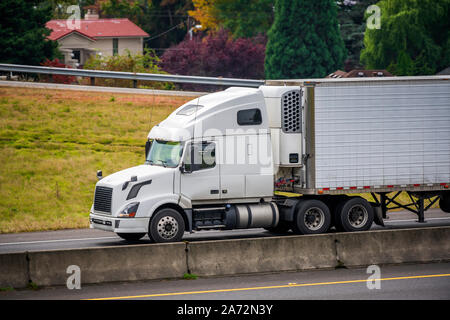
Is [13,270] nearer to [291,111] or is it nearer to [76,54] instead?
[291,111]

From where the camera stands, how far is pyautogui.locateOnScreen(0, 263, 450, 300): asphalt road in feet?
43.1

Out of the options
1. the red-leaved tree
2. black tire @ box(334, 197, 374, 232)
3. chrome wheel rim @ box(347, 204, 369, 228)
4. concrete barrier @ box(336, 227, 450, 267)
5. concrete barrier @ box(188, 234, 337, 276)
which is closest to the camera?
concrete barrier @ box(188, 234, 337, 276)

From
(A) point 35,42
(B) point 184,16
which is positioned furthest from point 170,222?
(B) point 184,16

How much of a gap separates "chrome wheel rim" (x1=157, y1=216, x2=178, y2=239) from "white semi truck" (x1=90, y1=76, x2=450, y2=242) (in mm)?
23

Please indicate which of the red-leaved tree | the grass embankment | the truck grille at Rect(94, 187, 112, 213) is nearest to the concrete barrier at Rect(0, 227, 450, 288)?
the truck grille at Rect(94, 187, 112, 213)

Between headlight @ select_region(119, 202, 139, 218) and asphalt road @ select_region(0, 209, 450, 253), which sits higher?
headlight @ select_region(119, 202, 139, 218)

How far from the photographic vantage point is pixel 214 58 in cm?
6119

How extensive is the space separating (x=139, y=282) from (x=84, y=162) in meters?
15.5

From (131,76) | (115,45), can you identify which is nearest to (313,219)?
(131,76)

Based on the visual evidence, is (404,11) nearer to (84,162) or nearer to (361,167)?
(84,162)

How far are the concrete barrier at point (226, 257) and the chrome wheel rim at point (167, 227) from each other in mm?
2896

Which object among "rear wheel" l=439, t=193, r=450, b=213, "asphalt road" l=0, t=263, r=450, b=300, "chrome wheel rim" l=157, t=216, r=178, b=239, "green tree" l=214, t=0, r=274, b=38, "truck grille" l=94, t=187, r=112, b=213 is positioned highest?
"green tree" l=214, t=0, r=274, b=38

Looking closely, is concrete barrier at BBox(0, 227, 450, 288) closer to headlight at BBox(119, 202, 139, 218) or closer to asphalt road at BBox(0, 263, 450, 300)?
asphalt road at BBox(0, 263, 450, 300)
